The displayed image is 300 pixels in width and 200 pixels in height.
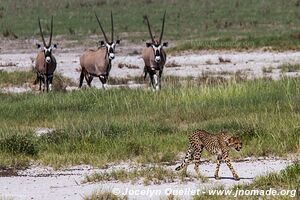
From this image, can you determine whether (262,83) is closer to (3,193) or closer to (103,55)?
(103,55)

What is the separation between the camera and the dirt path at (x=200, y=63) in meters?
28.3

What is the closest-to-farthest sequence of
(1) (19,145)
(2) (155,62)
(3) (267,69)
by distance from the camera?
(1) (19,145)
(2) (155,62)
(3) (267,69)

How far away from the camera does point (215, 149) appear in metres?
10.3

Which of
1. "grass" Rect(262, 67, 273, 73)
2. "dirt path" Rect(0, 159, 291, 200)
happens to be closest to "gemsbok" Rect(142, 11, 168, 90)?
"grass" Rect(262, 67, 273, 73)

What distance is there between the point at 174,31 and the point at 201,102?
25.1 m

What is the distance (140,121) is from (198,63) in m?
15.5

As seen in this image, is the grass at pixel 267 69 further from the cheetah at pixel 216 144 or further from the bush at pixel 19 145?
the cheetah at pixel 216 144

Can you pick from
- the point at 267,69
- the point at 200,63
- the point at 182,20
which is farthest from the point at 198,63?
the point at 182,20

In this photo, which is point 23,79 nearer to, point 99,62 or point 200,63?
point 99,62

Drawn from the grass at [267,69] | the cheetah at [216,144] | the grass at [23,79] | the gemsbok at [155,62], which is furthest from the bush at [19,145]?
the grass at [267,69]

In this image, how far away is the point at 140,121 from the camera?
52.4 feet

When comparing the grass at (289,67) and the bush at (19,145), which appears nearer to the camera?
the bush at (19,145)

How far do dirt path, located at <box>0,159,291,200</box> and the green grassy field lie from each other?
2236 centimetres

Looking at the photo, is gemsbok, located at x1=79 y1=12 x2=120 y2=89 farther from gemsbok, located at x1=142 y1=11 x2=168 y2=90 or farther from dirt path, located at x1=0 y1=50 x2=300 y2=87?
dirt path, located at x1=0 y1=50 x2=300 y2=87
